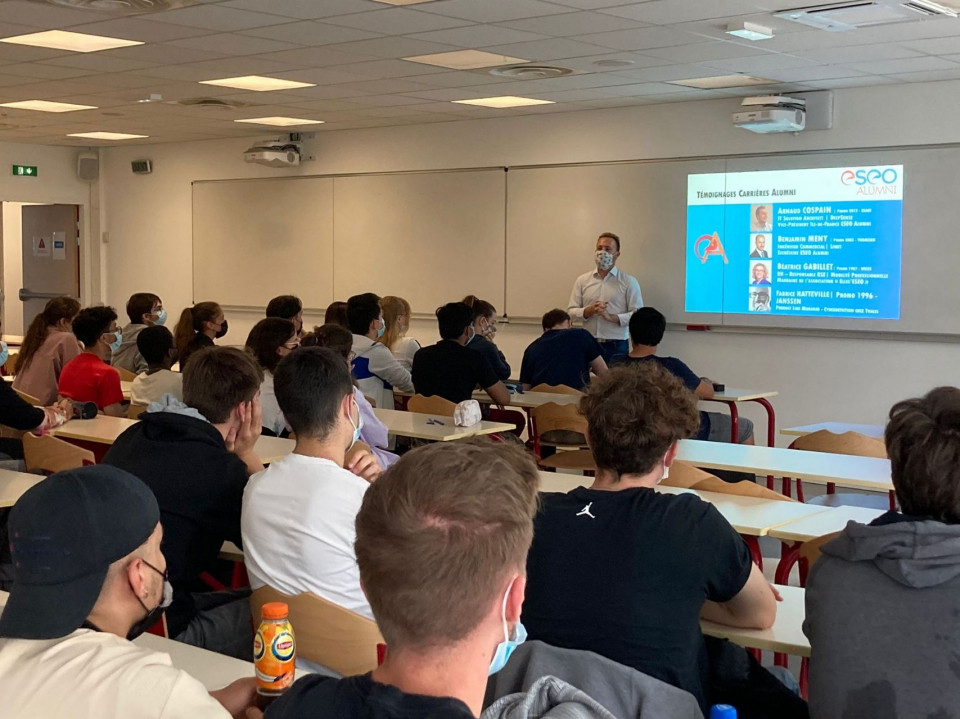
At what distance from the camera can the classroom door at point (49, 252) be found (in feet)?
44.9

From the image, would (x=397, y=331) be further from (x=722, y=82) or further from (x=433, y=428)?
(x=722, y=82)

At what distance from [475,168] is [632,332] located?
416cm

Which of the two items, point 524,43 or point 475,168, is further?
point 475,168

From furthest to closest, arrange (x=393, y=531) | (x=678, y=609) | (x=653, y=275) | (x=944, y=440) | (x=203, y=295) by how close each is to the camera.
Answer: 1. (x=203, y=295)
2. (x=653, y=275)
3. (x=678, y=609)
4. (x=944, y=440)
5. (x=393, y=531)

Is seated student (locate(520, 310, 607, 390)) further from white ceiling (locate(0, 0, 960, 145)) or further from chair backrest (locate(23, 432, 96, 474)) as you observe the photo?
chair backrest (locate(23, 432, 96, 474))

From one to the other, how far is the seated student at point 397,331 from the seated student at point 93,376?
205 centimetres

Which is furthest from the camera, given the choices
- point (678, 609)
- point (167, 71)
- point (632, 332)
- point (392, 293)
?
point (392, 293)

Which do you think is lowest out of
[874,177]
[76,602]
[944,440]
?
[76,602]

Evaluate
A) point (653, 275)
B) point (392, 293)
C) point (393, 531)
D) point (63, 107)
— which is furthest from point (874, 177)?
point (393, 531)

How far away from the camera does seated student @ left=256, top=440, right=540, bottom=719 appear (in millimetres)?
1319

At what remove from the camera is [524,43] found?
6664 mm

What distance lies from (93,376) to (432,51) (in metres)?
2.89

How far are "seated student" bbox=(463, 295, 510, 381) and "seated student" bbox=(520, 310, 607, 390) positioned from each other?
19cm

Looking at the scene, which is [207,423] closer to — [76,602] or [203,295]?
[76,602]
